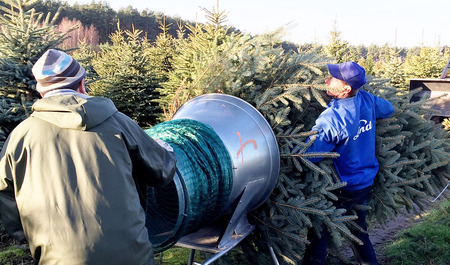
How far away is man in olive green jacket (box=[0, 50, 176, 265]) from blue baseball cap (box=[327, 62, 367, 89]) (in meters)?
1.89

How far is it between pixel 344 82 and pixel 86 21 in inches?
1772

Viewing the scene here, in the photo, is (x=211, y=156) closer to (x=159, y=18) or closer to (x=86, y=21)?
(x=86, y=21)

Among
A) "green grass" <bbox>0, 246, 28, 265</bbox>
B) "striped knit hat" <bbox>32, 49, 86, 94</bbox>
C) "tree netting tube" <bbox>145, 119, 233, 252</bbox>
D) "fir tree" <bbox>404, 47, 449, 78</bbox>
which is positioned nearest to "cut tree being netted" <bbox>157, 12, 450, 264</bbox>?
"tree netting tube" <bbox>145, 119, 233, 252</bbox>

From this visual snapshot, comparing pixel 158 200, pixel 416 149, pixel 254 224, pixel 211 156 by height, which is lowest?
pixel 254 224

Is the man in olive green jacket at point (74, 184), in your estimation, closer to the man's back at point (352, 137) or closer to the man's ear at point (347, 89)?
the man's back at point (352, 137)

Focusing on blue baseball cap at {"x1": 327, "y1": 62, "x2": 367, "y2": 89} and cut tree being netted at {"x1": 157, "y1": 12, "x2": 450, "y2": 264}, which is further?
blue baseball cap at {"x1": 327, "y1": 62, "x2": 367, "y2": 89}

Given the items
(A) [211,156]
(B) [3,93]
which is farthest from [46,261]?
(B) [3,93]

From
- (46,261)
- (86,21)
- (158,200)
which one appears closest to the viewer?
(46,261)

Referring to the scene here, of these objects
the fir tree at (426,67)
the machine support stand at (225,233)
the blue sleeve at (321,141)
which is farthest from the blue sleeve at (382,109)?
the fir tree at (426,67)

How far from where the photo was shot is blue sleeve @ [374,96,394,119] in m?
3.39

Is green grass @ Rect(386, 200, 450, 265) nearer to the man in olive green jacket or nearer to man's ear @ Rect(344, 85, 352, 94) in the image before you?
man's ear @ Rect(344, 85, 352, 94)

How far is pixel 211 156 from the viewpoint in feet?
7.84

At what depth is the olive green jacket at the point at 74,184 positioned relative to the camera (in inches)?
64.8

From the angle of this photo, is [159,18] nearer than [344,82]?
No
